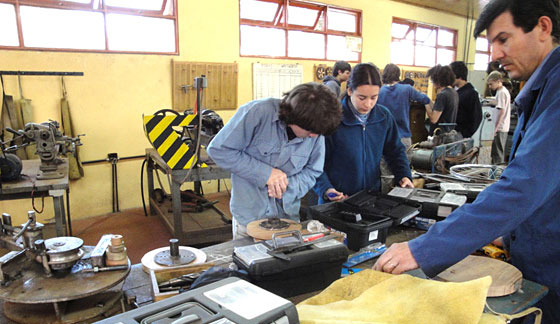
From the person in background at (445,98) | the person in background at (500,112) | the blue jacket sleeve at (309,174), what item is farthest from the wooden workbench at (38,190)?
the person in background at (500,112)

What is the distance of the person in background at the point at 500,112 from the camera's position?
4.55m

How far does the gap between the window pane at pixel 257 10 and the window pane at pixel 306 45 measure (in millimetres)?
385

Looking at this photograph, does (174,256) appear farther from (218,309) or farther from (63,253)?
(218,309)

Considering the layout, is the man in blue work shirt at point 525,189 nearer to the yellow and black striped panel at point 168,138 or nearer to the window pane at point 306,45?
the yellow and black striped panel at point 168,138

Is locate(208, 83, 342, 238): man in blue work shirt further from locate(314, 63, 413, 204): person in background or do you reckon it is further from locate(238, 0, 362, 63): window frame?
locate(238, 0, 362, 63): window frame

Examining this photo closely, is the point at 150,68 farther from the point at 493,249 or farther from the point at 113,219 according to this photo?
the point at 493,249

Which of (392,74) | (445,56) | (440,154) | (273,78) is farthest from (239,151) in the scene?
(445,56)

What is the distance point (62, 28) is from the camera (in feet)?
12.3

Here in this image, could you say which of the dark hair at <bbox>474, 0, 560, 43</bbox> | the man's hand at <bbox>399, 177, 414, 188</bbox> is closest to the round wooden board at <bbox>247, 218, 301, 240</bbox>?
the man's hand at <bbox>399, 177, 414, 188</bbox>

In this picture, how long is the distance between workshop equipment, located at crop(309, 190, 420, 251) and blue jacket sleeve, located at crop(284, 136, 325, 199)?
0.21m

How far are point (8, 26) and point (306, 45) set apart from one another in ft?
11.9

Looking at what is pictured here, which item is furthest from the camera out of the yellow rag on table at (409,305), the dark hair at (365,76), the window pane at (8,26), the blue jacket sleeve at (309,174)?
the window pane at (8,26)

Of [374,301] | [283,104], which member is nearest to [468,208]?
[374,301]

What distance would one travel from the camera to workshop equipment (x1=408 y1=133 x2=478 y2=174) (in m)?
2.91
